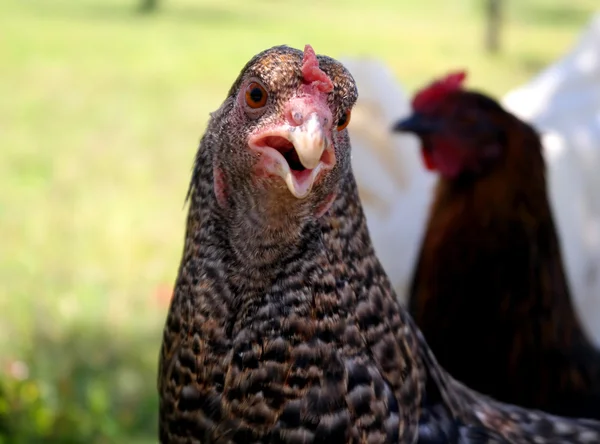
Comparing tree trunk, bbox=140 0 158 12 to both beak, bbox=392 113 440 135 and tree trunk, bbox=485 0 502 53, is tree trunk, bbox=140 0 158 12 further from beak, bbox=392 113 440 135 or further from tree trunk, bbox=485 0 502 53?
beak, bbox=392 113 440 135

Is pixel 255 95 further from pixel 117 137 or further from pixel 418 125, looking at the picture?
pixel 117 137

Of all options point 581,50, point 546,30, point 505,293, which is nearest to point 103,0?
point 546,30

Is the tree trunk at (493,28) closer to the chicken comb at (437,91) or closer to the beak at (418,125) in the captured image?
the chicken comb at (437,91)

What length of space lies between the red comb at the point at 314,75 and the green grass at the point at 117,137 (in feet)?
6.63

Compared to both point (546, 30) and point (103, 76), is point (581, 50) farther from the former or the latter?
point (546, 30)

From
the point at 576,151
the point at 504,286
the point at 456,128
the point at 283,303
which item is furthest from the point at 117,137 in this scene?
the point at 283,303

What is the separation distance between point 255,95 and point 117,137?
4.69 m

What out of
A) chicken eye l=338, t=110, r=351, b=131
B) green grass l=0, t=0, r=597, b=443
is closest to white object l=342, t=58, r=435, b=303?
green grass l=0, t=0, r=597, b=443

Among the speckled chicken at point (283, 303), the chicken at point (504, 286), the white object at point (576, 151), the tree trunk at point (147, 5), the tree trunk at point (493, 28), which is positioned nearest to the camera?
the speckled chicken at point (283, 303)

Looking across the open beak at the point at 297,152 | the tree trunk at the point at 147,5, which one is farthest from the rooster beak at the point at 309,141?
the tree trunk at the point at 147,5

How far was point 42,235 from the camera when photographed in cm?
416

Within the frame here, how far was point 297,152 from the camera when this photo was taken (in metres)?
0.97

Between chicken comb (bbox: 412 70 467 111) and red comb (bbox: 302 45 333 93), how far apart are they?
138cm

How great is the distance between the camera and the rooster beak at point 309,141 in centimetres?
95
